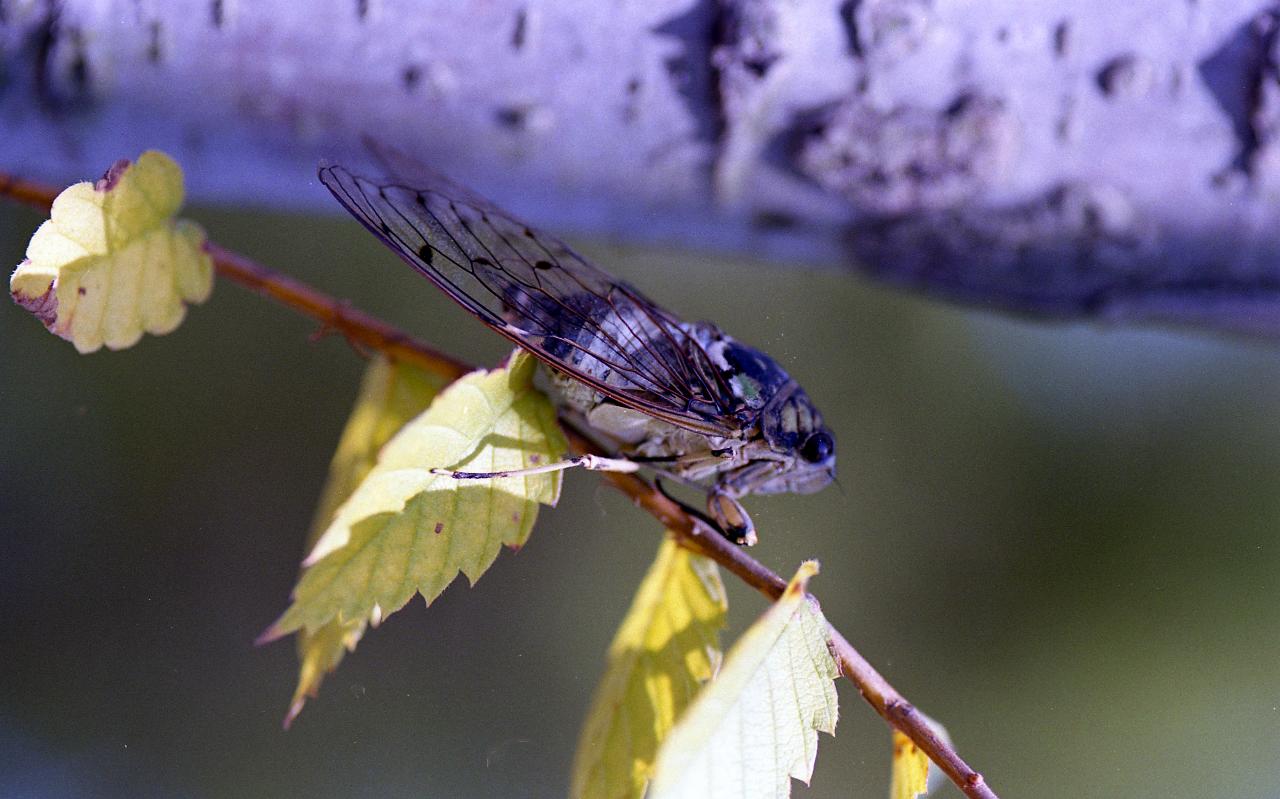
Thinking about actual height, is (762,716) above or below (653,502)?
below

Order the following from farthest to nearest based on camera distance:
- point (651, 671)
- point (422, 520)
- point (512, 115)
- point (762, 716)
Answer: point (512, 115) < point (651, 671) < point (422, 520) < point (762, 716)

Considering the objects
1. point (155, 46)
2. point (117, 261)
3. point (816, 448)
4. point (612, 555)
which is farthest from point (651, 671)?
point (612, 555)

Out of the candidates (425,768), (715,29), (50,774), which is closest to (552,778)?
(425,768)

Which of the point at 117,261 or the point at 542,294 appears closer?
the point at 117,261

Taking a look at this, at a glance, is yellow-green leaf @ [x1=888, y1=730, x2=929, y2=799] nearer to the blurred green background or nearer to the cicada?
the cicada

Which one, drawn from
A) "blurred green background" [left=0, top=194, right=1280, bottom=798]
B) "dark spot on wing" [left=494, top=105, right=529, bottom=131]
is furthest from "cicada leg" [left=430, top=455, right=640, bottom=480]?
"blurred green background" [left=0, top=194, right=1280, bottom=798]

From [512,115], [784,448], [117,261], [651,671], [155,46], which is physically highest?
[512,115]

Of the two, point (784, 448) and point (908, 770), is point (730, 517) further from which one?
point (908, 770)
